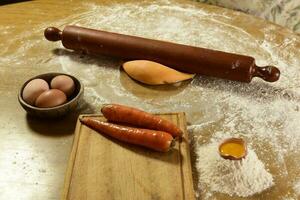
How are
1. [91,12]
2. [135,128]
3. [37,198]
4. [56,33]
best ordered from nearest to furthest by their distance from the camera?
1. [37,198]
2. [135,128]
3. [56,33]
4. [91,12]

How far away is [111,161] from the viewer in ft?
3.35

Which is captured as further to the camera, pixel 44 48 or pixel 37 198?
pixel 44 48

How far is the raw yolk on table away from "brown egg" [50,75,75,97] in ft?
1.61

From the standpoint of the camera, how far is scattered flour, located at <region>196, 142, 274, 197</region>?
3.22 ft

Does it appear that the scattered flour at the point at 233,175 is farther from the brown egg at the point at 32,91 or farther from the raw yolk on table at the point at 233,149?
the brown egg at the point at 32,91

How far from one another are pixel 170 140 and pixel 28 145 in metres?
0.41

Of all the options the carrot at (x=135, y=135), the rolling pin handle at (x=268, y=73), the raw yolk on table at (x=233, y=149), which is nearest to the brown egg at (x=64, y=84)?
the carrot at (x=135, y=135)

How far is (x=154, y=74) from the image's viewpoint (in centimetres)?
136

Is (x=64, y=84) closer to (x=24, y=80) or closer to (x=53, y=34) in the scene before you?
(x=24, y=80)

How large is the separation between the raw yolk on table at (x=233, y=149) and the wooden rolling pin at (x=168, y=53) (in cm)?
30

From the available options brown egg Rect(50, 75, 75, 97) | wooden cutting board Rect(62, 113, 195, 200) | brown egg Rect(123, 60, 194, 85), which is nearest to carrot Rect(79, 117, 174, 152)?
wooden cutting board Rect(62, 113, 195, 200)

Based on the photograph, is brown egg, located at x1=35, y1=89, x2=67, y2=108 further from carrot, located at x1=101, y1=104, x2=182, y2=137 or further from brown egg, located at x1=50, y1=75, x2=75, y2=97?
carrot, located at x1=101, y1=104, x2=182, y2=137

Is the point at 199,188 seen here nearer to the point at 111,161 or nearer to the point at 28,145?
the point at 111,161

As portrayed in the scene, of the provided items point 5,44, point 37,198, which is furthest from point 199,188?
point 5,44
